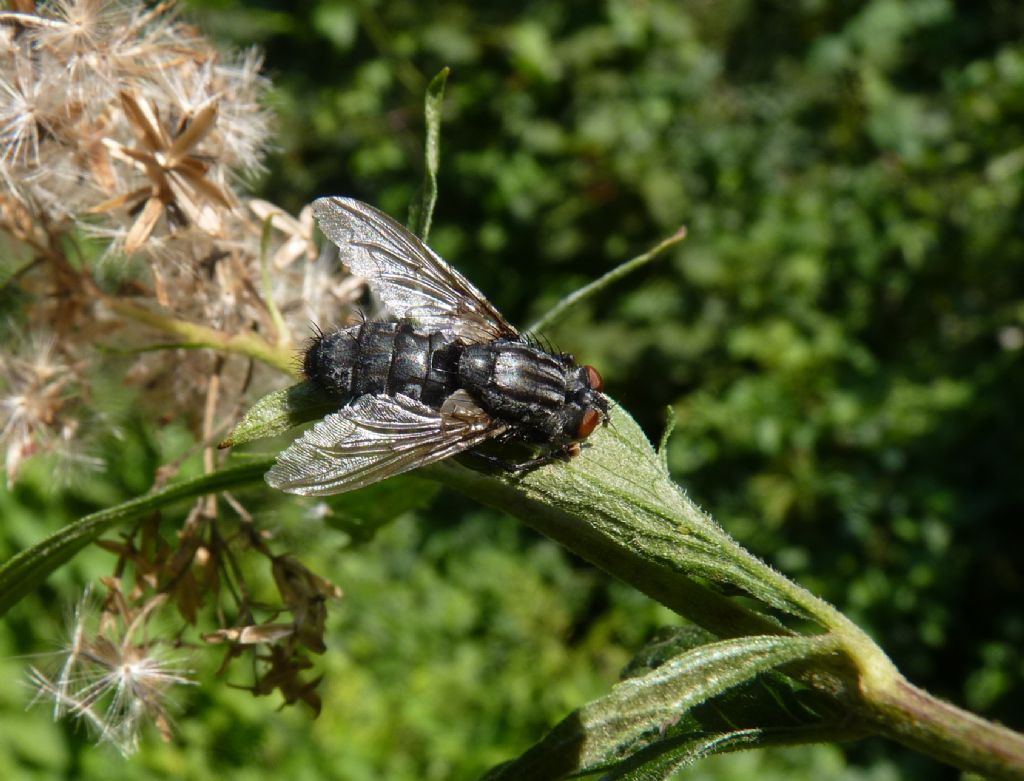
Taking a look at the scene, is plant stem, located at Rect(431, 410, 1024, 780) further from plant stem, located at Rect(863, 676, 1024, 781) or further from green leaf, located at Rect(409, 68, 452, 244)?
green leaf, located at Rect(409, 68, 452, 244)

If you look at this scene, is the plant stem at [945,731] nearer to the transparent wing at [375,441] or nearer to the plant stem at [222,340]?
the transparent wing at [375,441]

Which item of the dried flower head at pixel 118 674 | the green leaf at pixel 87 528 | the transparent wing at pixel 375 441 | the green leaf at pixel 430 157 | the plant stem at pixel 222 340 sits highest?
the green leaf at pixel 430 157

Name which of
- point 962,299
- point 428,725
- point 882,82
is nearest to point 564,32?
point 882,82

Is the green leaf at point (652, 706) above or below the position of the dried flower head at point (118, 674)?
above

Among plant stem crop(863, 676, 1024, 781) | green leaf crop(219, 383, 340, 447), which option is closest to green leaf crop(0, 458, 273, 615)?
green leaf crop(219, 383, 340, 447)

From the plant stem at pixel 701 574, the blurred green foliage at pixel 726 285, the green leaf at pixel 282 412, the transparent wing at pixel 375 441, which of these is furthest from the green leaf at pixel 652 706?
the blurred green foliage at pixel 726 285

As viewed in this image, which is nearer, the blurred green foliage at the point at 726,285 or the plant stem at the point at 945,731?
the plant stem at the point at 945,731

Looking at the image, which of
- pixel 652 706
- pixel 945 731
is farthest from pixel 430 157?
pixel 945 731

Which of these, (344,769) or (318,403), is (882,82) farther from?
(318,403)
